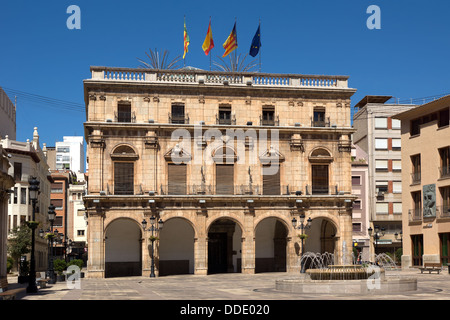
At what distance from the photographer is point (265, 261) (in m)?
51.8

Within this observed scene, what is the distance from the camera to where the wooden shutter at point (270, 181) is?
49.4m

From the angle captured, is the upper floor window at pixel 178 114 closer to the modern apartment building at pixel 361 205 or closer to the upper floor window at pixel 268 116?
the upper floor window at pixel 268 116

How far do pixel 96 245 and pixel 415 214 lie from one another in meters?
25.9

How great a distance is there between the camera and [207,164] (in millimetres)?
48500

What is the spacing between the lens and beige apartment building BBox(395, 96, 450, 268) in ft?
164

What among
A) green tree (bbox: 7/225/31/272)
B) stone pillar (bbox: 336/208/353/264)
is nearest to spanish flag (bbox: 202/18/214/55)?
stone pillar (bbox: 336/208/353/264)

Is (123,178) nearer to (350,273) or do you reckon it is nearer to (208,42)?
(208,42)

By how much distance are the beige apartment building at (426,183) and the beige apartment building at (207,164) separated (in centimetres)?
670

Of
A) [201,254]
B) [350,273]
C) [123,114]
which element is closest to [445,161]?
[201,254]

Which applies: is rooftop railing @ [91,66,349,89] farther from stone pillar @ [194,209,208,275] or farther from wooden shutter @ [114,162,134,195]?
stone pillar @ [194,209,208,275]

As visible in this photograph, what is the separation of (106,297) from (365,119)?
2098 inches

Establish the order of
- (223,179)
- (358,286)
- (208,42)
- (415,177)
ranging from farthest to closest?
(415,177) → (208,42) → (223,179) → (358,286)
